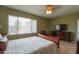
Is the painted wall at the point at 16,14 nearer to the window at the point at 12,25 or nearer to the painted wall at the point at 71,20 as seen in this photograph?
the window at the point at 12,25

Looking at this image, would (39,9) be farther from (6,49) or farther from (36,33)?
(6,49)

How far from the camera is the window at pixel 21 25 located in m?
1.60

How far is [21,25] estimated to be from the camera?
1.67 metres

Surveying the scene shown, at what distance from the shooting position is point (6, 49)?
62.6 inches

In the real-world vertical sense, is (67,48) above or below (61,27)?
below

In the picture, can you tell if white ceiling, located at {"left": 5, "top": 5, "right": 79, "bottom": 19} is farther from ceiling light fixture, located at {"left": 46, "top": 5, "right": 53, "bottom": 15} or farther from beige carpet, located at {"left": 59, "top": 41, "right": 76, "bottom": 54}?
beige carpet, located at {"left": 59, "top": 41, "right": 76, "bottom": 54}

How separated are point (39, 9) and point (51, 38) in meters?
0.58

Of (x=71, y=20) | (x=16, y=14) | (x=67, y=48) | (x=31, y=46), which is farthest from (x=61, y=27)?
(x=16, y=14)

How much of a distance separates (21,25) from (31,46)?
0.42m

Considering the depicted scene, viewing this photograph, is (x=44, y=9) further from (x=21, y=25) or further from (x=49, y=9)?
(x=21, y=25)

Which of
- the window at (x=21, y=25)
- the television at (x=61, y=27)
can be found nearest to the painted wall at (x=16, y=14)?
the window at (x=21, y=25)

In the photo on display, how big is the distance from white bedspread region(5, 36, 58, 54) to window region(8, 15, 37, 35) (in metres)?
0.15

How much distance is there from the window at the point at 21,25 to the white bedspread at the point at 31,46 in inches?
5.8
